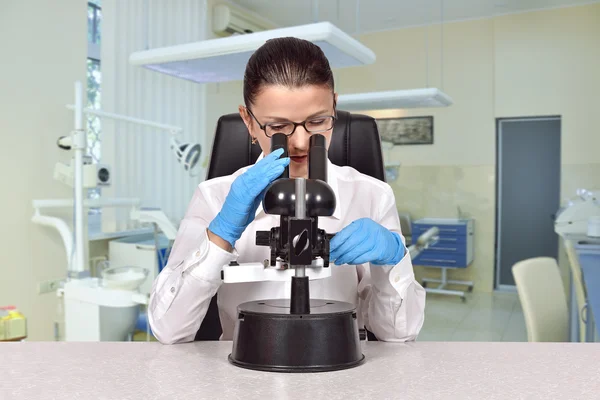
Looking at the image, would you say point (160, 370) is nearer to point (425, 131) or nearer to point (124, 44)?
point (124, 44)

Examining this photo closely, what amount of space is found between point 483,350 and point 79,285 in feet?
7.48

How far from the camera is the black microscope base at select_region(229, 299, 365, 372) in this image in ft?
2.52

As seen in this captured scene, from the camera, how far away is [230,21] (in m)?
5.80

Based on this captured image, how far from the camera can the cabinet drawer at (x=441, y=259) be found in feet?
21.5

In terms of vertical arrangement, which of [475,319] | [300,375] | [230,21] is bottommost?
[475,319]

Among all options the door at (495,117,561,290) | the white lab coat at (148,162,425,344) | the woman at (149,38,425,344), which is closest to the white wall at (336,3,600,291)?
the door at (495,117,561,290)

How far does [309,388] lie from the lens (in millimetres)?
708

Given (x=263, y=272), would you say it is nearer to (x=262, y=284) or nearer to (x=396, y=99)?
(x=262, y=284)

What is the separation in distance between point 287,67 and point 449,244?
5873 mm

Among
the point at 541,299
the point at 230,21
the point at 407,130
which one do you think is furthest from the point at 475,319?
the point at 230,21

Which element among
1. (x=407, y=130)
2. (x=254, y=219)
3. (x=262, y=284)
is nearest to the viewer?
(x=254, y=219)

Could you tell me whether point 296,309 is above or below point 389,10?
below

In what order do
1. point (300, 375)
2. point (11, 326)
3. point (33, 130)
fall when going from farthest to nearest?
1. point (33, 130)
2. point (11, 326)
3. point (300, 375)

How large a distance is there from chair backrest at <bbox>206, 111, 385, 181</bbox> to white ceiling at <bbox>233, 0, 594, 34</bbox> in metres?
4.77
